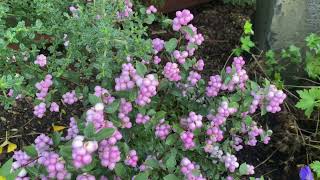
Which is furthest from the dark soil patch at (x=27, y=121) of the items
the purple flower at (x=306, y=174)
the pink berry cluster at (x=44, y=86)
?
the purple flower at (x=306, y=174)

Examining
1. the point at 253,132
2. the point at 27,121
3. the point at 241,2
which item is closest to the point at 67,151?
the point at 253,132

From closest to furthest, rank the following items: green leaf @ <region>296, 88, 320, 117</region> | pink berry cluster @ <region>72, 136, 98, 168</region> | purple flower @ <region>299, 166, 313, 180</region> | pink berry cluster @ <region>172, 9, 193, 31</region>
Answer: pink berry cluster @ <region>72, 136, 98, 168</region> → pink berry cluster @ <region>172, 9, 193, 31</region> → purple flower @ <region>299, 166, 313, 180</region> → green leaf @ <region>296, 88, 320, 117</region>

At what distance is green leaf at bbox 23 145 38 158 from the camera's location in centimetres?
155

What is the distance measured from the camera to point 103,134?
4.34 feet

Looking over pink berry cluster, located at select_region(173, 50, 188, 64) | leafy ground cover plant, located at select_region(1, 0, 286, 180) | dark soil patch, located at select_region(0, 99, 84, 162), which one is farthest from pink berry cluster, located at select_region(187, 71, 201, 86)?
dark soil patch, located at select_region(0, 99, 84, 162)

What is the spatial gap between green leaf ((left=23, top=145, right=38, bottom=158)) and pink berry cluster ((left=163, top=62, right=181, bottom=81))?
0.58m

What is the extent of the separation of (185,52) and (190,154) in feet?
1.40

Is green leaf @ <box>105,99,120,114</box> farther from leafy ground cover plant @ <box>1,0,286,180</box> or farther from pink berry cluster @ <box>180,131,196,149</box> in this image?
pink berry cluster @ <box>180,131,196,149</box>

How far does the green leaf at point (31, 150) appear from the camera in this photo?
5.09ft

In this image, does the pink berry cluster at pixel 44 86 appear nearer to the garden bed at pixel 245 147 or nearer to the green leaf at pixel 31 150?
the green leaf at pixel 31 150

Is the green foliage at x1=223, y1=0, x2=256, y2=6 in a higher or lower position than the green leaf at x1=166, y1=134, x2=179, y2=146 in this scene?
lower

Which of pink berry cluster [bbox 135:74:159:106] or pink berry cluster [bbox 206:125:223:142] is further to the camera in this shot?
pink berry cluster [bbox 206:125:223:142]

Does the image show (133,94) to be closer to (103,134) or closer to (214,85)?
(103,134)

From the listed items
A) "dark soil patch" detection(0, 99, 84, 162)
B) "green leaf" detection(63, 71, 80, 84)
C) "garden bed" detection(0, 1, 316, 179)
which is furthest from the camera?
"dark soil patch" detection(0, 99, 84, 162)
